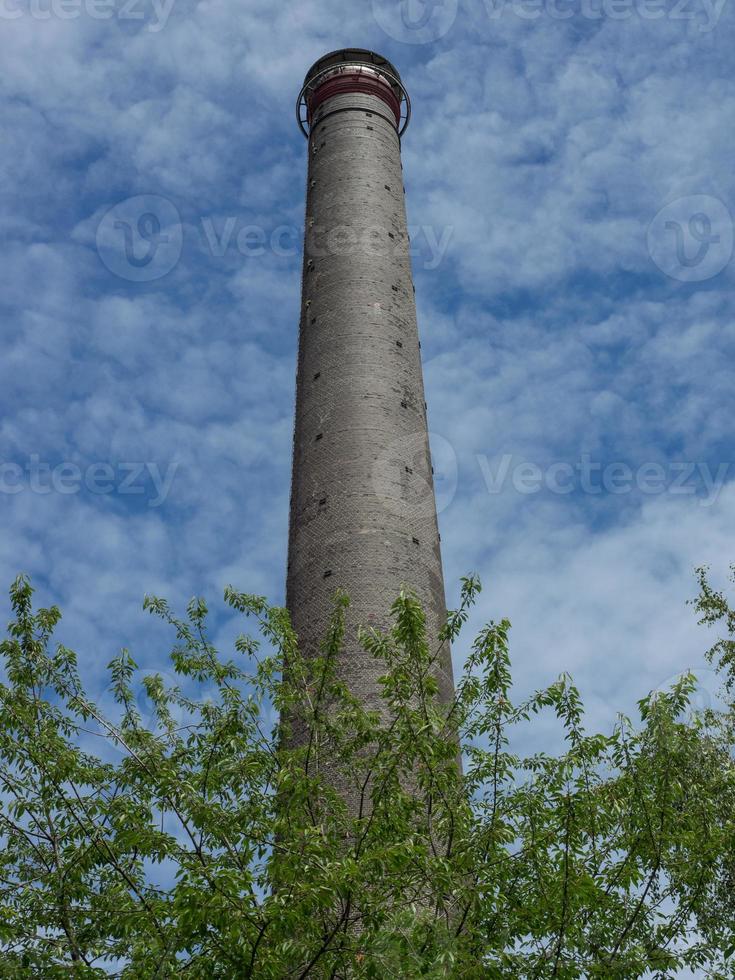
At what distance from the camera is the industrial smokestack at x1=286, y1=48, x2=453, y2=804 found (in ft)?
63.1

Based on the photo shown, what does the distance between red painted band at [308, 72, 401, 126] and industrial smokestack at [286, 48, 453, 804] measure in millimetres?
51

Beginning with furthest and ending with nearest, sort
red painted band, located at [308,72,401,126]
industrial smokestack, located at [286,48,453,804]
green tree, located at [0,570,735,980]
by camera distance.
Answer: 1. red painted band, located at [308,72,401,126]
2. industrial smokestack, located at [286,48,453,804]
3. green tree, located at [0,570,735,980]

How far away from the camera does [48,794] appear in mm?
11312

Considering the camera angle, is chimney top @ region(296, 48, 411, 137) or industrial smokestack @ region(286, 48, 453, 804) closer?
industrial smokestack @ region(286, 48, 453, 804)

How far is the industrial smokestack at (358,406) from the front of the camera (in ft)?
63.1

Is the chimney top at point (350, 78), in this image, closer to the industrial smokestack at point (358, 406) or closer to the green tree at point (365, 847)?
the industrial smokestack at point (358, 406)

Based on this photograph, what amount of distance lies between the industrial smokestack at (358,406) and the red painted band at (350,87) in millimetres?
51

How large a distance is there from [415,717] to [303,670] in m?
3.18

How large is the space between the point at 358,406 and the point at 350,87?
46.4ft

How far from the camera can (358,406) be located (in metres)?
22.2

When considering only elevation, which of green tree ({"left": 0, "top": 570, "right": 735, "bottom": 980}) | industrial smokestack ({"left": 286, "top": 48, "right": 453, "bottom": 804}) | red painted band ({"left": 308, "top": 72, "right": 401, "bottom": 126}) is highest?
red painted band ({"left": 308, "top": 72, "right": 401, "bottom": 126})

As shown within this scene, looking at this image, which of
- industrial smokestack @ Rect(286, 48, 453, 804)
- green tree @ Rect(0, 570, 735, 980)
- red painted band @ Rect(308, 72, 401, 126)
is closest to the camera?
green tree @ Rect(0, 570, 735, 980)

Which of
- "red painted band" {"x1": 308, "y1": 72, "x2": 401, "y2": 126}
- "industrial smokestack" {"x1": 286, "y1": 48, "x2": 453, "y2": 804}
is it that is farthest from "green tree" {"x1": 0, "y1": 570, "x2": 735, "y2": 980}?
"red painted band" {"x1": 308, "y1": 72, "x2": 401, "y2": 126}

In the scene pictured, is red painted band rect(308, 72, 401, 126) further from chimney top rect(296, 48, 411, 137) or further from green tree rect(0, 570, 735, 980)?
green tree rect(0, 570, 735, 980)
